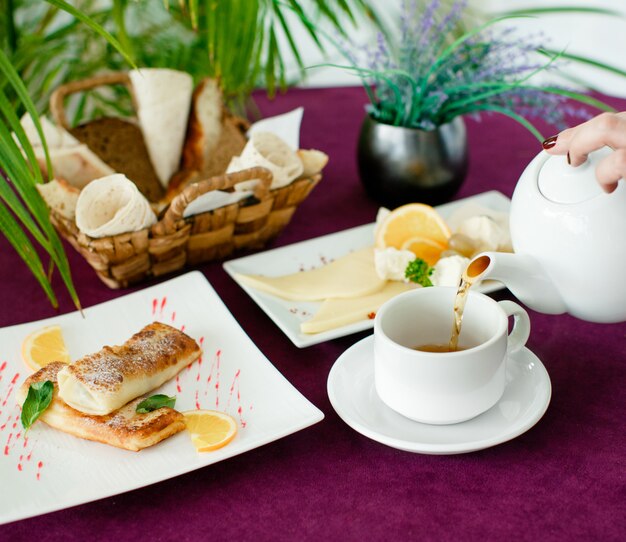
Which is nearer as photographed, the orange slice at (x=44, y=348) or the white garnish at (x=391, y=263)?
the orange slice at (x=44, y=348)

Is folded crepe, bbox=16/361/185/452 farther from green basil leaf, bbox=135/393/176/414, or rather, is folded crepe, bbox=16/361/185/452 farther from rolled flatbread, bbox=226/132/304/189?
rolled flatbread, bbox=226/132/304/189

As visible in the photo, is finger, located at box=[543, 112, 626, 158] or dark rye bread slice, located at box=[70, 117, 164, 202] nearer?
finger, located at box=[543, 112, 626, 158]

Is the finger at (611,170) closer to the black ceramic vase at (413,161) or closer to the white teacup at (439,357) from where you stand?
the white teacup at (439,357)

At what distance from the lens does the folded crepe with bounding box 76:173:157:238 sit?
119 centimetres

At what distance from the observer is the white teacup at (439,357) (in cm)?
86

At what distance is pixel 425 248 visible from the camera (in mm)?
1329

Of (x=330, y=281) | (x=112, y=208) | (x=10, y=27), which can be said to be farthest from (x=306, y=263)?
(x=10, y=27)

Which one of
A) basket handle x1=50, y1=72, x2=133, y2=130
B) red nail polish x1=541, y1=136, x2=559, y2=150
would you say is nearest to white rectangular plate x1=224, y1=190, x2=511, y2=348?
red nail polish x1=541, y1=136, x2=559, y2=150

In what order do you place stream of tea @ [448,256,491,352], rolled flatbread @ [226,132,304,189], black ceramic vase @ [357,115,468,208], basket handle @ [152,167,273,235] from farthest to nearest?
black ceramic vase @ [357,115,468,208] < rolled flatbread @ [226,132,304,189] < basket handle @ [152,167,273,235] < stream of tea @ [448,256,491,352]

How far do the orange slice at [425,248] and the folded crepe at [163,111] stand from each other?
21.8 inches

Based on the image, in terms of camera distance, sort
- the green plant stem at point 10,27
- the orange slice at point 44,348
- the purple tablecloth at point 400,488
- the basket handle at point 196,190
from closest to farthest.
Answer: the purple tablecloth at point 400,488 < the orange slice at point 44,348 < the basket handle at point 196,190 < the green plant stem at point 10,27

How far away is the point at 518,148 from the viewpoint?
1803 mm

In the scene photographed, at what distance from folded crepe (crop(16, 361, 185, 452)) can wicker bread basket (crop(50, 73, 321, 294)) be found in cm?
32

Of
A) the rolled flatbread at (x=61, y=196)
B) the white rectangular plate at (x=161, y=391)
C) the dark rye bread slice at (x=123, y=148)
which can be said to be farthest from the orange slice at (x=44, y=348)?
the dark rye bread slice at (x=123, y=148)
